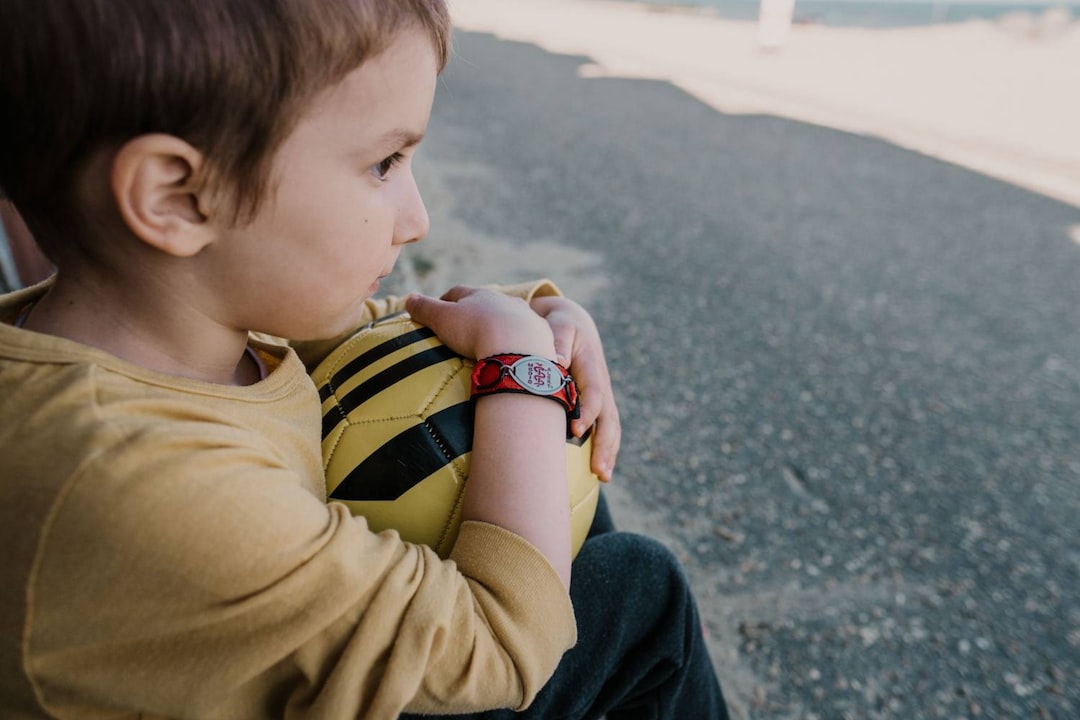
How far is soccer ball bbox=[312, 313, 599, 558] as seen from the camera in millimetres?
1407

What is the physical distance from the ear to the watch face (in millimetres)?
546

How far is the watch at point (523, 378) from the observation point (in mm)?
1409

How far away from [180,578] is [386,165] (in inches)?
26.4

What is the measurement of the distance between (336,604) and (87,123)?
26.6 inches

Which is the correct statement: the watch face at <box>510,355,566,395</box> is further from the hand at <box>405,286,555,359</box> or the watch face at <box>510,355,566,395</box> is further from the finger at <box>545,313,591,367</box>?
the finger at <box>545,313,591,367</box>

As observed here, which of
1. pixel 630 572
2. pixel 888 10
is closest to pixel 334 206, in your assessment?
pixel 630 572

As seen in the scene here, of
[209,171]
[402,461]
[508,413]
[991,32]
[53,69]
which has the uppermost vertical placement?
[53,69]

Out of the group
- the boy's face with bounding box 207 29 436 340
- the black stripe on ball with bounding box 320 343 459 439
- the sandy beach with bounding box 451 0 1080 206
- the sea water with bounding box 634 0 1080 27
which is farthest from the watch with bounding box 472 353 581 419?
the sea water with bounding box 634 0 1080 27

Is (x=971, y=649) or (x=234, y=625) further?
(x=971, y=649)

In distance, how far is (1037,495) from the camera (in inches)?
121

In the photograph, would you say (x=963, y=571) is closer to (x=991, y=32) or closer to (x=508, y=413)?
(x=508, y=413)

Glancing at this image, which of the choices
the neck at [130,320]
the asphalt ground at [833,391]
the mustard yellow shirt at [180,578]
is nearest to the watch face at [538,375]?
the mustard yellow shirt at [180,578]

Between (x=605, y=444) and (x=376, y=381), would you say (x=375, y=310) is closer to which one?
(x=376, y=381)

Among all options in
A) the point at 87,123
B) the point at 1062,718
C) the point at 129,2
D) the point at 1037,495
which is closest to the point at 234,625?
the point at 87,123
